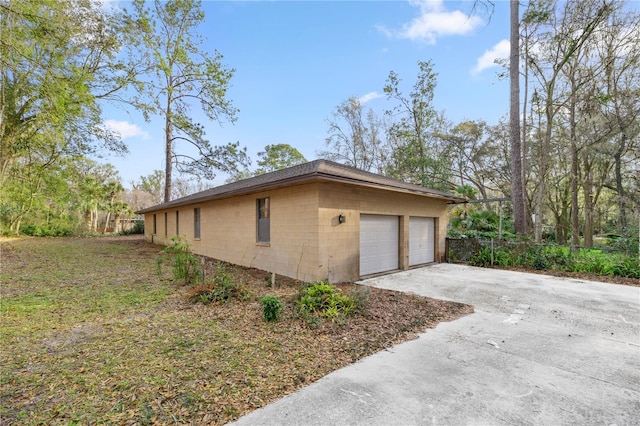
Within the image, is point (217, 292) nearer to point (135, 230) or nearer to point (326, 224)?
point (326, 224)

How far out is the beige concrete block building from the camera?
22.4ft

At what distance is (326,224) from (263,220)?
256 centimetres

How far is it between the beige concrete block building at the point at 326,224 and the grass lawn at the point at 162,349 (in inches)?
54.4

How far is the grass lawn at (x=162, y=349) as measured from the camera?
239cm

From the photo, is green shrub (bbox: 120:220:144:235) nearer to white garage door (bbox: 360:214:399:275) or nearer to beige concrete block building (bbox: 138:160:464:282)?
beige concrete block building (bbox: 138:160:464:282)

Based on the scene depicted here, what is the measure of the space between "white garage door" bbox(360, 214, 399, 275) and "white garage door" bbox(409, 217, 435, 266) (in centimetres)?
84

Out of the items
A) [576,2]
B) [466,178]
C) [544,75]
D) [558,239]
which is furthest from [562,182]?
[576,2]

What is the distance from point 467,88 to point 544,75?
17.4ft

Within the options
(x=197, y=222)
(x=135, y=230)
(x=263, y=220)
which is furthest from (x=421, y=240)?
(x=135, y=230)

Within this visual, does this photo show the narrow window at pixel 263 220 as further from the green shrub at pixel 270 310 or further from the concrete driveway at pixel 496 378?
the concrete driveway at pixel 496 378

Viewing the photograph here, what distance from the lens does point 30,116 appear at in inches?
437

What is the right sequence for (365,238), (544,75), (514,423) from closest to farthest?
(514,423) → (365,238) → (544,75)

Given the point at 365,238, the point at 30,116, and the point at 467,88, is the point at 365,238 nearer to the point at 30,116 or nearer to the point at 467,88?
the point at 467,88

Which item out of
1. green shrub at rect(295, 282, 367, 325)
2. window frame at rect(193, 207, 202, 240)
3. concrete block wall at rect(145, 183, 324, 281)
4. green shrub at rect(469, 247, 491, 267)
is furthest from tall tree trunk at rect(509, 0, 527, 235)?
window frame at rect(193, 207, 202, 240)
